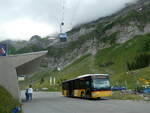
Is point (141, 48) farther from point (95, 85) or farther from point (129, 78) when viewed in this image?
point (95, 85)

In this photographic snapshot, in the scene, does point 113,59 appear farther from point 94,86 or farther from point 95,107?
point 95,107

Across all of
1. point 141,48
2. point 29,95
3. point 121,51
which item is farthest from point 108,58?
point 29,95

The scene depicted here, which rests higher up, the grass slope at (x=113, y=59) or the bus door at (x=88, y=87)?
the grass slope at (x=113, y=59)

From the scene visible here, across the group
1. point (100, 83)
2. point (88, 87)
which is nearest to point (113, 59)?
point (88, 87)

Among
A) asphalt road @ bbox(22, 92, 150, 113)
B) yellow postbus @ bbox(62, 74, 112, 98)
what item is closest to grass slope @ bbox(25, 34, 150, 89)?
yellow postbus @ bbox(62, 74, 112, 98)

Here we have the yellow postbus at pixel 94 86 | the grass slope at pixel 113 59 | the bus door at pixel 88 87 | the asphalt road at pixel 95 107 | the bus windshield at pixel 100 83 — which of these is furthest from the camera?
the grass slope at pixel 113 59

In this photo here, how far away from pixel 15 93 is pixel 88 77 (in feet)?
24.8

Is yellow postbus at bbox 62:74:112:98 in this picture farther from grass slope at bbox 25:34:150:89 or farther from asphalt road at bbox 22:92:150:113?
grass slope at bbox 25:34:150:89

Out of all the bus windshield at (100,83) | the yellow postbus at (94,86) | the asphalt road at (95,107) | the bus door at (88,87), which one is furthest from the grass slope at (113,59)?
the asphalt road at (95,107)

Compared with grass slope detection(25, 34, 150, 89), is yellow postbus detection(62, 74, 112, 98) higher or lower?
lower

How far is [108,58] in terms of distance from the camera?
152625mm

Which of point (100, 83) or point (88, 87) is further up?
point (100, 83)

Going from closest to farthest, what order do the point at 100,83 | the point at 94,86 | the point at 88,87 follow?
the point at 94,86, the point at 100,83, the point at 88,87

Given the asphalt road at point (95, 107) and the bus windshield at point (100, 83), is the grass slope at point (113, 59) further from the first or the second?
the asphalt road at point (95, 107)
